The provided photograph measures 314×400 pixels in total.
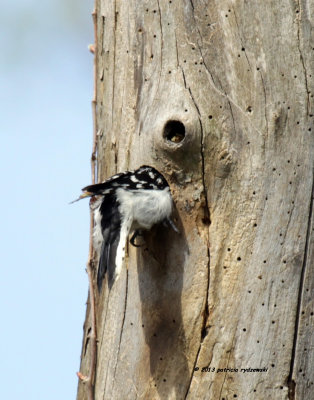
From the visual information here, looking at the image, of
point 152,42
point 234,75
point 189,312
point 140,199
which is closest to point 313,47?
point 234,75

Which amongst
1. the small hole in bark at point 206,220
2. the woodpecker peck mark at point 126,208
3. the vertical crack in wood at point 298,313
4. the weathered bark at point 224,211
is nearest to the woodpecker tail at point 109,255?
the woodpecker peck mark at point 126,208

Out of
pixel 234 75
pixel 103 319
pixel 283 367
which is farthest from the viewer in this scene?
pixel 103 319

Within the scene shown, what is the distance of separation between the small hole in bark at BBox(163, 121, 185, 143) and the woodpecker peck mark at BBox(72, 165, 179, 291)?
0.17 meters

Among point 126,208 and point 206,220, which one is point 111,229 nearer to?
point 126,208

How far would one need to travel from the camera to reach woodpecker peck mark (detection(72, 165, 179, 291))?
3.27 m

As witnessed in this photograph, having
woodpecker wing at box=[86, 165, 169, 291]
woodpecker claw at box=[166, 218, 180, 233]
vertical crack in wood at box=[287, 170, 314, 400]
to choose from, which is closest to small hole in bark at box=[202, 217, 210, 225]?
woodpecker claw at box=[166, 218, 180, 233]

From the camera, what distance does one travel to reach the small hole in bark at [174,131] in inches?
131

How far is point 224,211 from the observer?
3.30 m

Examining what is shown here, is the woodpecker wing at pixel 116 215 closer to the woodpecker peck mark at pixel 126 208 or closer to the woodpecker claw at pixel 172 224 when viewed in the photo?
the woodpecker peck mark at pixel 126 208

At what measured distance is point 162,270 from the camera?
338 cm

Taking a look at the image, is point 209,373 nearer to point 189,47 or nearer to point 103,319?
point 103,319

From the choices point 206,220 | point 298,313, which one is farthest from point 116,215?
point 298,313

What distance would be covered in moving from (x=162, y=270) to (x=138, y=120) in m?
0.76

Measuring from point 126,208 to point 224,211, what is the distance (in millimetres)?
468
